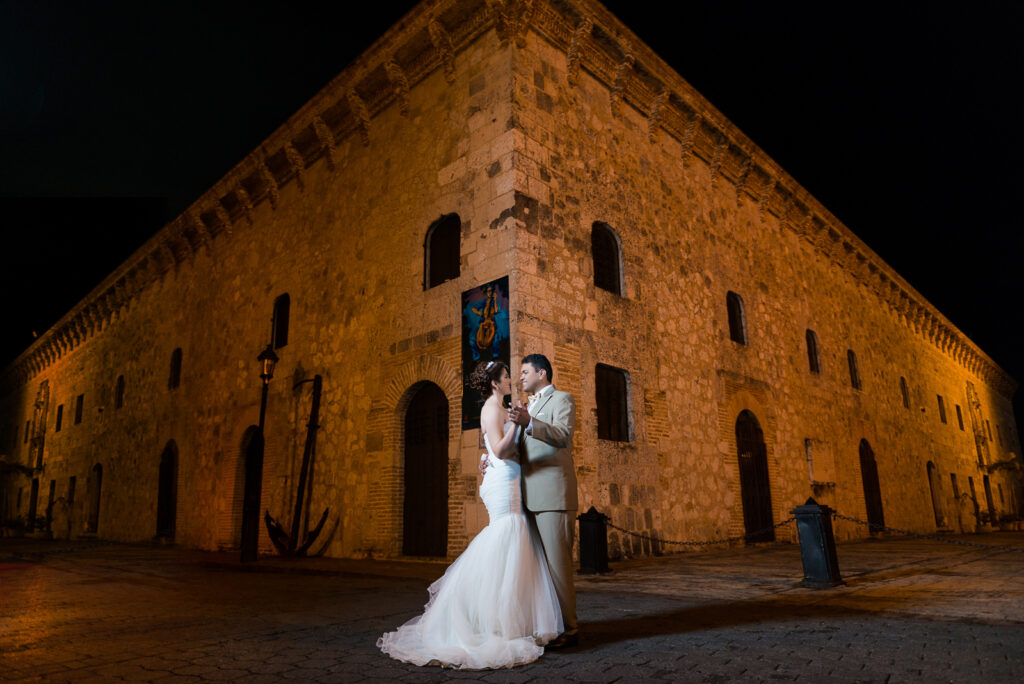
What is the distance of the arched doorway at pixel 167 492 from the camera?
1530 centimetres

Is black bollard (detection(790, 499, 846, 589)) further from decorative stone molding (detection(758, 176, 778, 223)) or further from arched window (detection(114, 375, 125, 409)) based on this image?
arched window (detection(114, 375, 125, 409))

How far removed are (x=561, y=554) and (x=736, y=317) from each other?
11061 mm

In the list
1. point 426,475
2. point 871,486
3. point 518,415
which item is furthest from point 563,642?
point 871,486

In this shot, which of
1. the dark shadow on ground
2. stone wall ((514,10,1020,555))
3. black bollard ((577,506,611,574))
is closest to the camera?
the dark shadow on ground

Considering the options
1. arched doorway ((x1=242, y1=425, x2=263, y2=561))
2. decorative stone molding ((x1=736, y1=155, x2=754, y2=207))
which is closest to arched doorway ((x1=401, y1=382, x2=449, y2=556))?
arched doorway ((x1=242, y1=425, x2=263, y2=561))

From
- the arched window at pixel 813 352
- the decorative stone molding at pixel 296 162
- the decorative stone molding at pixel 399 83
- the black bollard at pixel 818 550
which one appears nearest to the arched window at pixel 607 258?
the decorative stone molding at pixel 399 83

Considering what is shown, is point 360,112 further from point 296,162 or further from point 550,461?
point 550,461

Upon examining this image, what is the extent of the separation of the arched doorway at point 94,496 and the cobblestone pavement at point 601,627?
14492 millimetres

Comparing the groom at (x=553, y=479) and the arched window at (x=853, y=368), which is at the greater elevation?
the arched window at (x=853, y=368)

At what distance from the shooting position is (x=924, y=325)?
24250 mm

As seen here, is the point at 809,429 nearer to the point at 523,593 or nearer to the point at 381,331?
the point at 381,331

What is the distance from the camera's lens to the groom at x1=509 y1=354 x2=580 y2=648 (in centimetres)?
327

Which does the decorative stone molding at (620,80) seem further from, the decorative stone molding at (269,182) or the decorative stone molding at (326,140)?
the decorative stone molding at (269,182)

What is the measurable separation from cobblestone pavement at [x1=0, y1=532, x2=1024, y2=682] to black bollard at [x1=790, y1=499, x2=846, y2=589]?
0.19m
